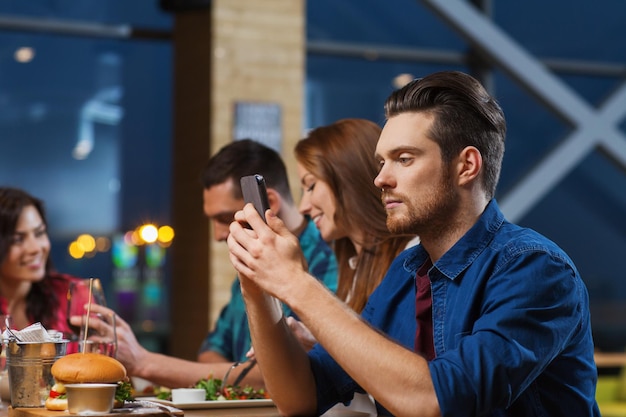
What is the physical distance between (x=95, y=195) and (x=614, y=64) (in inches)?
172

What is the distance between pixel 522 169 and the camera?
8641mm

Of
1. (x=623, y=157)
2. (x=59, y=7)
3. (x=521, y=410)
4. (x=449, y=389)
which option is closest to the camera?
(x=449, y=389)

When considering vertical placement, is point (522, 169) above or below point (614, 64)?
below

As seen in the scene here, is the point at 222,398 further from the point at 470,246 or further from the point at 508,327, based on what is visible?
the point at 508,327

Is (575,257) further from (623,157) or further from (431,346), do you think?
(431,346)

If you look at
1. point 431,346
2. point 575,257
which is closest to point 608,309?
point 575,257

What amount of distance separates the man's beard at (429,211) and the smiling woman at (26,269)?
2190 mm

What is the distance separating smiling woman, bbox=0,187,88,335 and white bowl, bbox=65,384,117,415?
1970 millimetres

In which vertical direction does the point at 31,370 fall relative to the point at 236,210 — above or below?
below

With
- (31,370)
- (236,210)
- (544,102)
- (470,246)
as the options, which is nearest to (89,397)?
(31,370)

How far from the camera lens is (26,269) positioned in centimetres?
399

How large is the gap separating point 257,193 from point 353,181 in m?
1.16

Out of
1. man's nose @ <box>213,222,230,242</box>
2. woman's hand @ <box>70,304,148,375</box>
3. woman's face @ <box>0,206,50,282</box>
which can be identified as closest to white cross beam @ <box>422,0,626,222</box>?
woman's face @ <box>0,206,50,282</box>

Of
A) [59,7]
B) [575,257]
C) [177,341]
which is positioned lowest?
[177,341]
